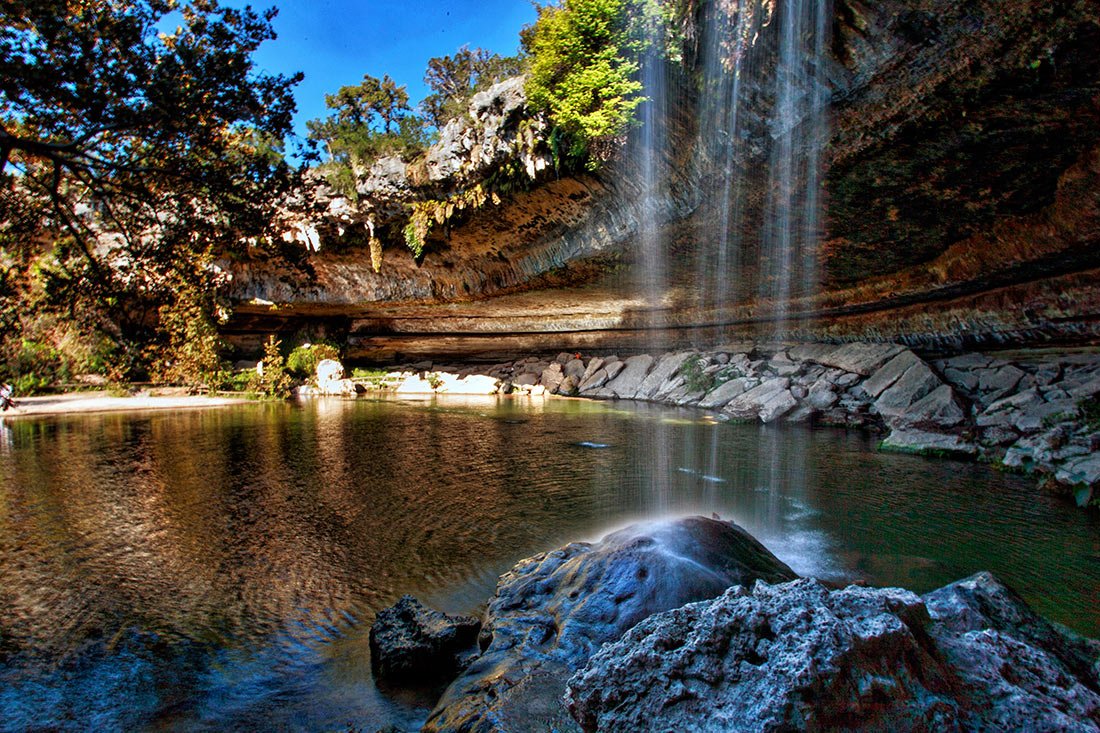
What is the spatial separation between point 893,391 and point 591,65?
1122 centimetres

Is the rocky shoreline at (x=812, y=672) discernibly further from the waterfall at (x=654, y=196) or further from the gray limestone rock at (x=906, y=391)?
the gray limestone rock at (x=906, y=391)

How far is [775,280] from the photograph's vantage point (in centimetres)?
1659

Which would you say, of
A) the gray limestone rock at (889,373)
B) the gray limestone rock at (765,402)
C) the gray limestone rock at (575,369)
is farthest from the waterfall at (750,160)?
the gray limestone rock at (575,369)

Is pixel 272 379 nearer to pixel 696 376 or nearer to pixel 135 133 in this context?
pixel 696 376

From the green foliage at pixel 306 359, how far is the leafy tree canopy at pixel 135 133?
2232cm

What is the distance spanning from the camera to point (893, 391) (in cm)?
1362

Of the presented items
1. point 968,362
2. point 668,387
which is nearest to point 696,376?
point 668,387

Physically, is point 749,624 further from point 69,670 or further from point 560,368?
point 560,368

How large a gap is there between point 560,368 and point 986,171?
18.9 meters

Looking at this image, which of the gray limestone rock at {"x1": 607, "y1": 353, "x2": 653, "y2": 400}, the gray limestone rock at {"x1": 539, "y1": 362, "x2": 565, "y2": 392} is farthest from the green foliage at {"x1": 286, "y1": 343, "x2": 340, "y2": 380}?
the gray limestone rock at {"x1": 607, "y1": 353, "x2": 653, "y2": 400}

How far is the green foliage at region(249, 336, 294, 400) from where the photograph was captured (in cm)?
2375

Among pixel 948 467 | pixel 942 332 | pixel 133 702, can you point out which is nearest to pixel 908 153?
pixel 948 467

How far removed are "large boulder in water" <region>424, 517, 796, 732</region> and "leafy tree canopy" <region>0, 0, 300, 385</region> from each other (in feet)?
14.7

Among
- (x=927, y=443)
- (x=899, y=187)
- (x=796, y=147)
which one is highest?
(x=796, y=147)
